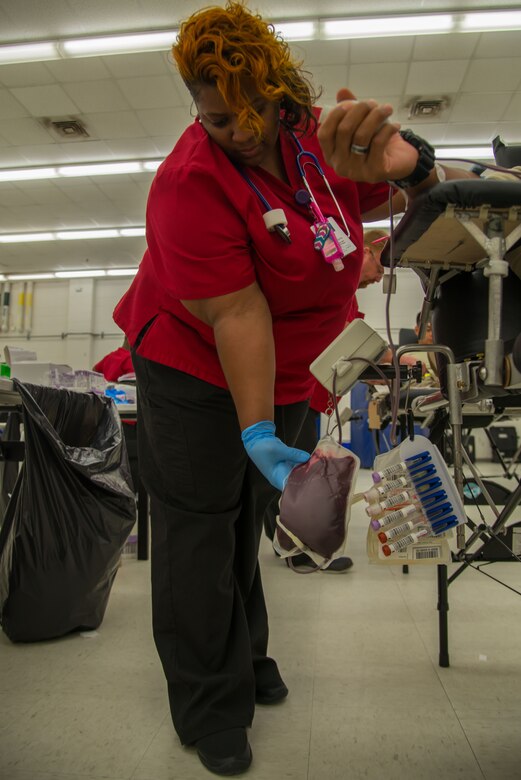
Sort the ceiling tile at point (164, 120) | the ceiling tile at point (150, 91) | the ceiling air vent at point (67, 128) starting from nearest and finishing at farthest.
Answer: the ceiling tile at point (150, 91), the ceiling tile at point (164, 120), the ceiling air vent at point (67, 128)

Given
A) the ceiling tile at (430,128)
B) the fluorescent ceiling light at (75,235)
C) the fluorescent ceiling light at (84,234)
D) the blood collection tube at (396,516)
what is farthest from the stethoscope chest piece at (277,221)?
the fluorescent ceiling light at (84,234)

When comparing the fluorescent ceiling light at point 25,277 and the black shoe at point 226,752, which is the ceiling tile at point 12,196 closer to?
the fluorescent ceiling light at point 25,277

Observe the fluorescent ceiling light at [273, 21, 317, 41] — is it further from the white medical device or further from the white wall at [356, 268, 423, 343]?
the white wall at [356, 268, 423, 343]

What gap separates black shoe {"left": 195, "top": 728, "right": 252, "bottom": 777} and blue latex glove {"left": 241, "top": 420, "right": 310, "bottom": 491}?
0.47 meters

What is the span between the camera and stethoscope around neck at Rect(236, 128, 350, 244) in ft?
2.36

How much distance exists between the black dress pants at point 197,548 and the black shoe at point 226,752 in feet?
0.09

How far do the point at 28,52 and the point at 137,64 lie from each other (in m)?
0.71

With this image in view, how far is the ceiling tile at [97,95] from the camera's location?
3.88 metres

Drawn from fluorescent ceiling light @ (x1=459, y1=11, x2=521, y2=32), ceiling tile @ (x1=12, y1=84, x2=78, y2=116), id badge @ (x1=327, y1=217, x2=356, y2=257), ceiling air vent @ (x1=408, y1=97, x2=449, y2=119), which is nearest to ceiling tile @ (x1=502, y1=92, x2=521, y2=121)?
ceiling air vent @ (x1=408, y1=97, x2=449, y2=119)

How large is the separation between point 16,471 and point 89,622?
566 mm

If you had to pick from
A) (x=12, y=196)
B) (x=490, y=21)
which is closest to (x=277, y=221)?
(x=490, y=21)

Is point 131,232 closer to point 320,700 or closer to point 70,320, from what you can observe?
point 70,320

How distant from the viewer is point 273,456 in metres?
0.59

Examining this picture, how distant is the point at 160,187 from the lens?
0.75 meters
